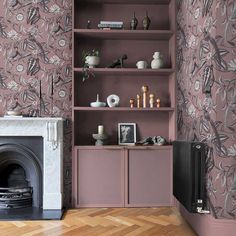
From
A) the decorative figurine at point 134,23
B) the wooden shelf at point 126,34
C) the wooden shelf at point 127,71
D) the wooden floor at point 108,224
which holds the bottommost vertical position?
the wooden floor at point 108,224

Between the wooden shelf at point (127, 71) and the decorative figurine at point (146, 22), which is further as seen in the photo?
the decorative figurine at point (146, 22)

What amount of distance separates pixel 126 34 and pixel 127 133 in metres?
1.22

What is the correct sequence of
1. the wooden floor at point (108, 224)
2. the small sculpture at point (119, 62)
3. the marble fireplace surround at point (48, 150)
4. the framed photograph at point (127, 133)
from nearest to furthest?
1. the wooden floor at point (108, 224)
2. the marble fireplace surround at point (48, 150)
3. the small sculpture at point (119, 62)
4. the framed photograph at point (127, 133)

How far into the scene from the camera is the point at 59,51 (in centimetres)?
371

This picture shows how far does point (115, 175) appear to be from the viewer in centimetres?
360

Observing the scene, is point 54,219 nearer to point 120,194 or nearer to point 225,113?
point 120,194

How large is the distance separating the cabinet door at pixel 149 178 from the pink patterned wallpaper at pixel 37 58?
76 centimetres

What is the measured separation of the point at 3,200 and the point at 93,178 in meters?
1.06

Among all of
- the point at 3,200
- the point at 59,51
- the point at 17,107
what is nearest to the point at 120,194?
the point at 3,200

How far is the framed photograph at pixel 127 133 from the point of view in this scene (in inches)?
150

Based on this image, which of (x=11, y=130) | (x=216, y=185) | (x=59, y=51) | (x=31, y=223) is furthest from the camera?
(x=59, y=51)

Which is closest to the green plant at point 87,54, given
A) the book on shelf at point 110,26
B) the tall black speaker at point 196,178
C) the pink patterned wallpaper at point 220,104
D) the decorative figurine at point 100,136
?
the book on shelf at point 110,26

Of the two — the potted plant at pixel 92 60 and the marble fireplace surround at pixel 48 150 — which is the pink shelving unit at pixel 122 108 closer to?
the potted plant at pixel 92 60

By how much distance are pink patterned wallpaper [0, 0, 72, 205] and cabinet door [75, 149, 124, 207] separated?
0.19 meters
